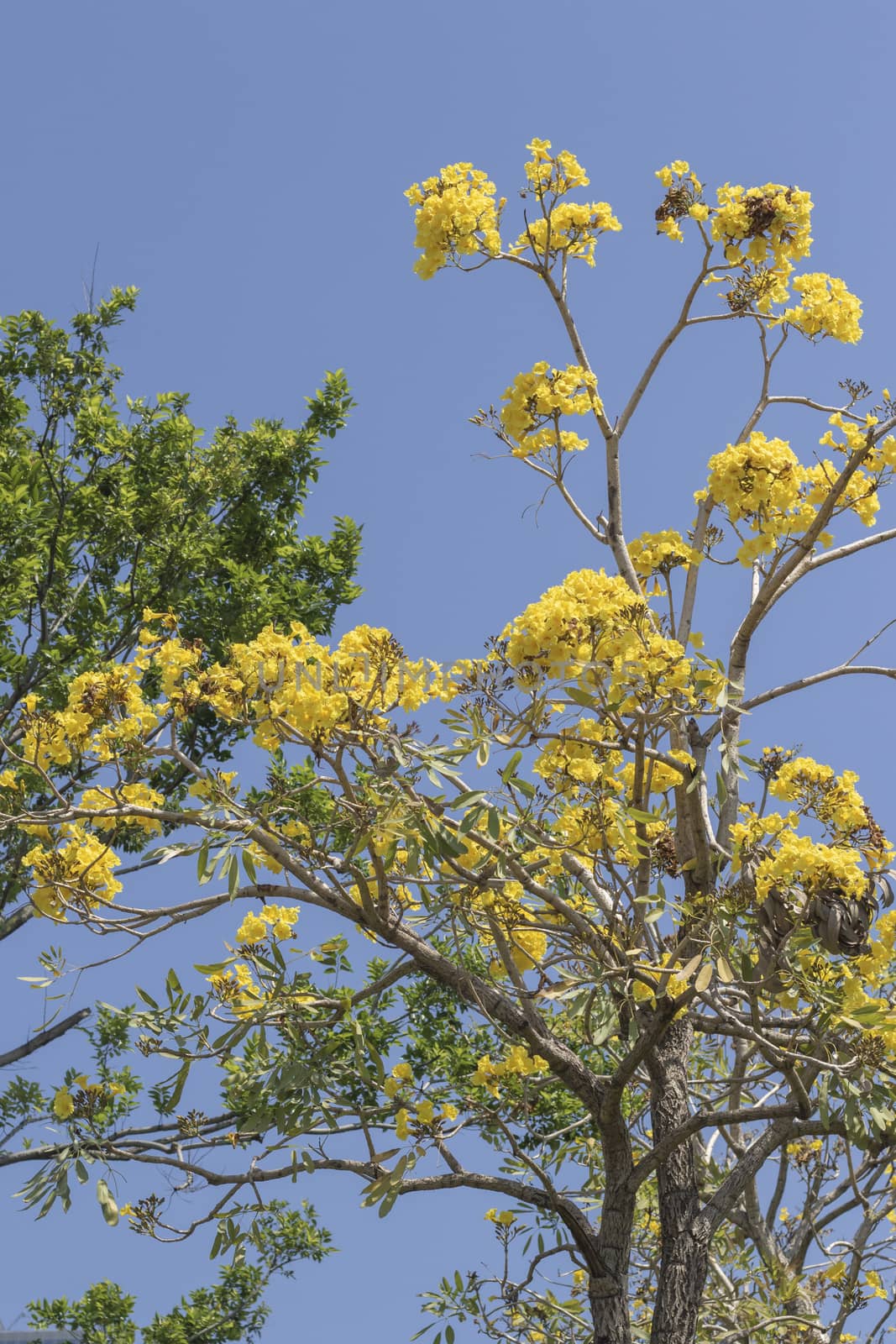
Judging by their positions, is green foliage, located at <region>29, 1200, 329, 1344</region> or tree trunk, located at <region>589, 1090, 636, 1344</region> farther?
green foliage, located at <region>29, 1200, 329, 1344</region>

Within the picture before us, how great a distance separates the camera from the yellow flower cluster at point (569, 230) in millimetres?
5613

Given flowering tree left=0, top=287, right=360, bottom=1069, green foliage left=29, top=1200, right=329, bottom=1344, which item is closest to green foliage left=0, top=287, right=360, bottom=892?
flowering tree left=0, top=287, right=360, bottom=1069

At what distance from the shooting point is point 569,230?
5.67 metres

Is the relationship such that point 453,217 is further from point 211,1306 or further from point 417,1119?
point 211,1306

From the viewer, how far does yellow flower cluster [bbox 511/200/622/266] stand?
5.61 m

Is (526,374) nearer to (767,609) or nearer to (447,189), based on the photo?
(447,189)

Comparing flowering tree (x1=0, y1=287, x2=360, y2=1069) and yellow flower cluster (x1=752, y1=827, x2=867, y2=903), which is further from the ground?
flowering tree (x1=0, y1=287, x2=360, y2=1069)

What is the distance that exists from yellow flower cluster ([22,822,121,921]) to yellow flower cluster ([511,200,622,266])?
3.12m

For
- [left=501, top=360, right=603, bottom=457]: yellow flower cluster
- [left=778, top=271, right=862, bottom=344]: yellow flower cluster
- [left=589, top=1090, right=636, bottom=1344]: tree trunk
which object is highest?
[left=778, top=271, right=862, bottom=344]: yellow flower cluster

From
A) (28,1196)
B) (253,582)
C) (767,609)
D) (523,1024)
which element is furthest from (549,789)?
(253,582)

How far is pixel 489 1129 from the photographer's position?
20.4 feet

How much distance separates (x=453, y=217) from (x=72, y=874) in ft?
10.1

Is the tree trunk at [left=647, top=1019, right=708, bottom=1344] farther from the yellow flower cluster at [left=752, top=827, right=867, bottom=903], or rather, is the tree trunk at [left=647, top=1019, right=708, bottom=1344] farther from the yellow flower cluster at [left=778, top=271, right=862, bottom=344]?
the yellow flower cluster at [left=778, top=271, right=862, bottom=344]

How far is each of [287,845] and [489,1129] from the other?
2.67m
